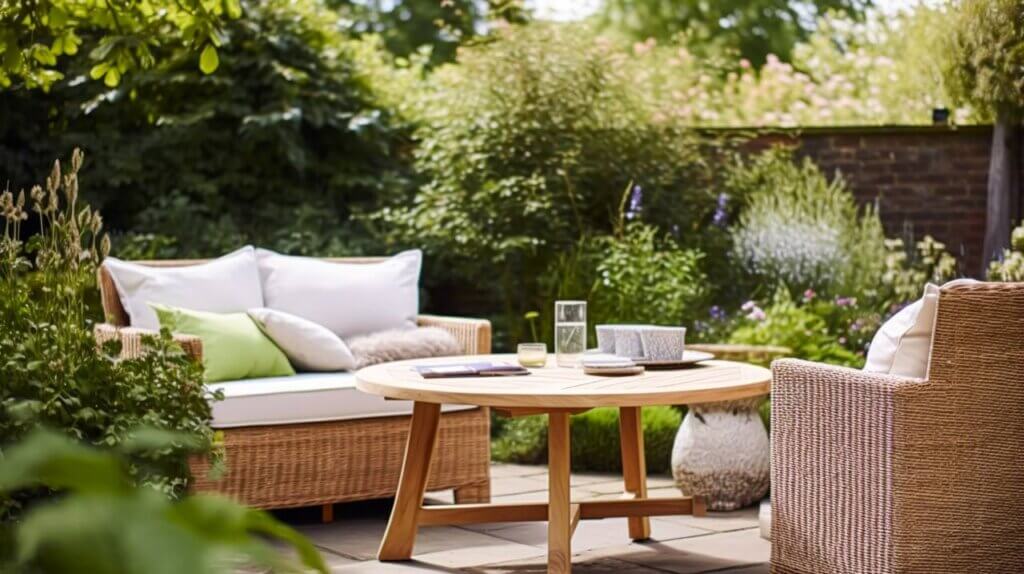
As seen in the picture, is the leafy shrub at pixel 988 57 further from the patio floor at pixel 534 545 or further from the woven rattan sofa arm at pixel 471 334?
the woven rattan sofa arm at pixel 471 334

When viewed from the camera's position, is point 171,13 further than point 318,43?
No

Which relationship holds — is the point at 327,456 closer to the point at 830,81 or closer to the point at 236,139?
the point at 236,139

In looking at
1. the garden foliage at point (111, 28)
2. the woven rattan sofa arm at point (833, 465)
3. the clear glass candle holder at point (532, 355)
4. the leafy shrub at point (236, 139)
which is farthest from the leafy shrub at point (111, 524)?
the leafy shrub at point (236, 139)

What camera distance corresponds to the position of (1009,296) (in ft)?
9.44

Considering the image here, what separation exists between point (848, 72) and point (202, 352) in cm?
859

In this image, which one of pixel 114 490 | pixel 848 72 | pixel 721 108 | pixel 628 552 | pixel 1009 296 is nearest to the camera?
pixel 114 490

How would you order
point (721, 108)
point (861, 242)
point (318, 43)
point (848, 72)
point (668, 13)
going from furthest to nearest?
point (668, 13), point (848, 72), point (721, 108), point (318, 43), point (861, 242)

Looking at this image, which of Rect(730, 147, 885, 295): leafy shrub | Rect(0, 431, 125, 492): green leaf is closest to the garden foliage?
Rect(0, 431, 125, 492): green leaf

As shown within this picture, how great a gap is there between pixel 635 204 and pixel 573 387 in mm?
3382

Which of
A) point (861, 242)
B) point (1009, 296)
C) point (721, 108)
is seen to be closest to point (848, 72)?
point (721, 108)

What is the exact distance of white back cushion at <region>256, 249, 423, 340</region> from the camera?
15.8 ft

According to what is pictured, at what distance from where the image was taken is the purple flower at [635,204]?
6.52m

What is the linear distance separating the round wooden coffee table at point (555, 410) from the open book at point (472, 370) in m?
0.05

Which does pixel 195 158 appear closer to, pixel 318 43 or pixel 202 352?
pixel 318 43
